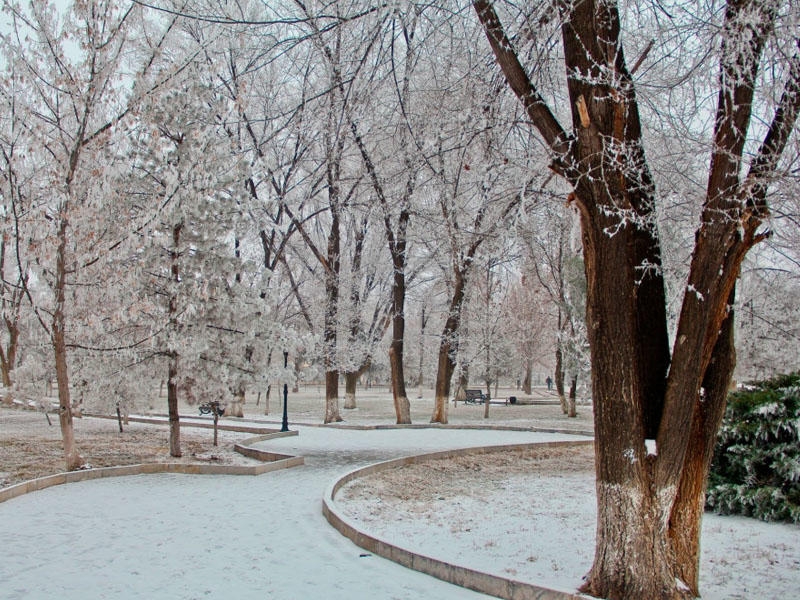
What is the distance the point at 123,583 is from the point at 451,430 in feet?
48.5

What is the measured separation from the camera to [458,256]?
1820 centimetres

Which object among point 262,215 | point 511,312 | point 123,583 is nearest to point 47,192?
point 262,215

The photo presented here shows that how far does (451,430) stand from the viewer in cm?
1923

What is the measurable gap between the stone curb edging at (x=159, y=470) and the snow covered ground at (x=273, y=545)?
0.22 metres

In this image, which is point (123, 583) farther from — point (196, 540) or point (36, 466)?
point (36, 466)

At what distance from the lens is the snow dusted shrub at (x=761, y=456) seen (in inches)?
290

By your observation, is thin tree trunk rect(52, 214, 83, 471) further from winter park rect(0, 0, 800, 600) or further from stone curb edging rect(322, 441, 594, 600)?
stone curb edging rect(322, 441, 594, 600)

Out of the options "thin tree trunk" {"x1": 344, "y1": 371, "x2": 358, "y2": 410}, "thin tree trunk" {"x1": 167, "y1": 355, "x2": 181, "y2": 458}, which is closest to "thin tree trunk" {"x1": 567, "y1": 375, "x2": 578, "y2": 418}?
"thin tree trunk" {"x1": 344, "y1": 371, "x2": 358, "y2": 410}

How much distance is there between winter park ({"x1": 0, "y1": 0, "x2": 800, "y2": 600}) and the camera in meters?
4.66

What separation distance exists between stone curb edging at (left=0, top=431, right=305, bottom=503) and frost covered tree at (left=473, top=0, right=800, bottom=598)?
7.37 m

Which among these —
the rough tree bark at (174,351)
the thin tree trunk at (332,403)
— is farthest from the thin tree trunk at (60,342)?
the thin tree trunk at (332,403)

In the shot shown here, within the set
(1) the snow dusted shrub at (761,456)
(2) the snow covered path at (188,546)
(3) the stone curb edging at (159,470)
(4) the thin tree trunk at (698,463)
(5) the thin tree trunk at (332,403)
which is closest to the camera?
(4) the thin tree trunk at (698,463)

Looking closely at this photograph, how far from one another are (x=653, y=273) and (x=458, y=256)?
13.2 metres

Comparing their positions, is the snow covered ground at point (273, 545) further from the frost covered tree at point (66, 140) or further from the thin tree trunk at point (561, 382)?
the thin tree trunk at point (561, 382)
